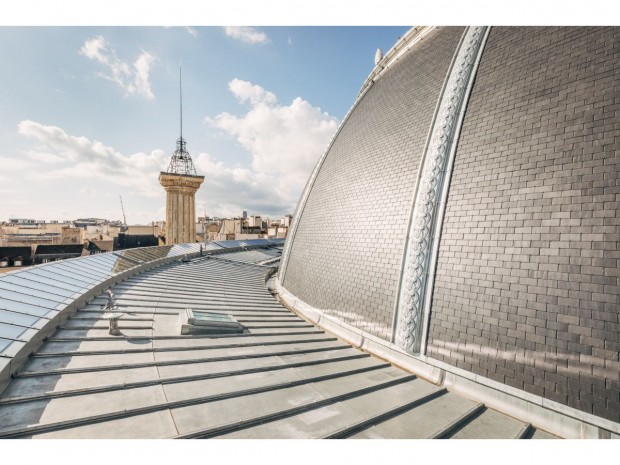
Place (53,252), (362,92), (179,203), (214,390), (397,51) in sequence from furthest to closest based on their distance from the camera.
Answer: (179,203) → (53,252) → (362,92) → (397,51) → (214,390)

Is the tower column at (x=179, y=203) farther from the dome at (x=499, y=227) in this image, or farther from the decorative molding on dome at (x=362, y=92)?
the dome at (x=499, y=227)

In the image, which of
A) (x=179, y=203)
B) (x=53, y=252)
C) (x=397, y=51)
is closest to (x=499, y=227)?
(x=397, y=51)

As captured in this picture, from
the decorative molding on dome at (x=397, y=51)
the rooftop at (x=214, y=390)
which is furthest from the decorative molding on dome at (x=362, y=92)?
the rooftop at (x=214, y=390)

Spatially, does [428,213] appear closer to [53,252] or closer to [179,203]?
[179,203]

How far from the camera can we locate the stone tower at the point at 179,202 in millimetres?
38375

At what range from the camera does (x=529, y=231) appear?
233 inches

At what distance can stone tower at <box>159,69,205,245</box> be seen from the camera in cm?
3838

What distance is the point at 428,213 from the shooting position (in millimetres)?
7441

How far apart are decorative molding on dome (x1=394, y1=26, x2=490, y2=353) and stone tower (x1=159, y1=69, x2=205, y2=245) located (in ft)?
121

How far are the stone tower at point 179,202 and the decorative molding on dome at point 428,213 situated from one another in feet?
121

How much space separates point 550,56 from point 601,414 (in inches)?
310

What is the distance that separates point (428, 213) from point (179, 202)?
38.3 meters

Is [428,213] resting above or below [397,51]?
below

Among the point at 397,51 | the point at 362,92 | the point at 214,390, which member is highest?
the point at 397,51
